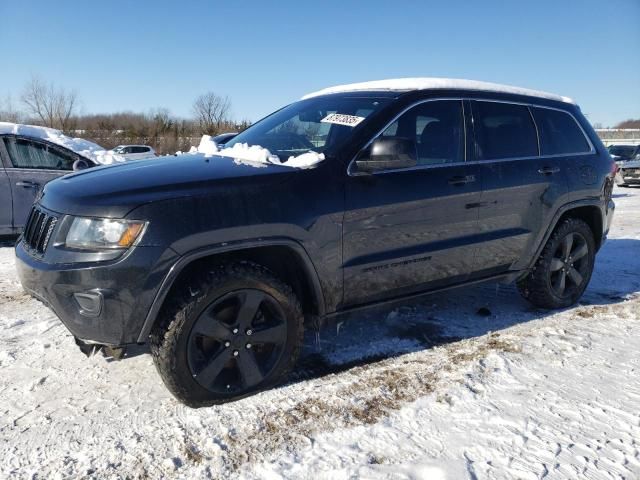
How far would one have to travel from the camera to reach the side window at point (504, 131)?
3.72 m

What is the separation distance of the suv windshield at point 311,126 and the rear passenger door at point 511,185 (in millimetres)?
972

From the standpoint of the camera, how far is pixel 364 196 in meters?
3.01

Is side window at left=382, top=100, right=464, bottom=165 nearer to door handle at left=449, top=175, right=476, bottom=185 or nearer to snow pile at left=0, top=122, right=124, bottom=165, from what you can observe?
door handle at left=449, top=175, right=476, bottom=185

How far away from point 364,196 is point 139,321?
1.46 m

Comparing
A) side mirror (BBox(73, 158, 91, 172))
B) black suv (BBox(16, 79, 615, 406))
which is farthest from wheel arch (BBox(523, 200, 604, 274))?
side mirror (BBox(73, 158, 91, 172))

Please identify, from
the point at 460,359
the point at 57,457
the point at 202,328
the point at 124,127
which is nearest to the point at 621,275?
the point at 460,359

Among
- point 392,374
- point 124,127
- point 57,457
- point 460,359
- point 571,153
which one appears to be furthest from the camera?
point 124,127

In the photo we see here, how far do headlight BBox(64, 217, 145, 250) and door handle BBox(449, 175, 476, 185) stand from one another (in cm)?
209

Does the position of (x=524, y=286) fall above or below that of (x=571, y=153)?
below

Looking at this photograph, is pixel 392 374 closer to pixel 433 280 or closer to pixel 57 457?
pixel 433 280

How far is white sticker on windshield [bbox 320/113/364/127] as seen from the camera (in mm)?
3237

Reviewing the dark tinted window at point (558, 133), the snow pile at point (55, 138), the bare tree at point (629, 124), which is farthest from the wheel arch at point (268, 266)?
the bare tree at point (629, 124)

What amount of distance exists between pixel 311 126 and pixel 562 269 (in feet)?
8.55

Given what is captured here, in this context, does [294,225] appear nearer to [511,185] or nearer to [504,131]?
[511,185]
